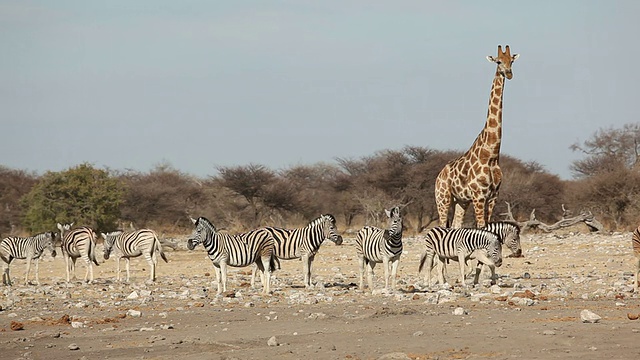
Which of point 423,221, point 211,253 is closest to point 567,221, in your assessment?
point 423,221

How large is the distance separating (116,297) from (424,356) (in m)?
8.72

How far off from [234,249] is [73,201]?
24020 millimetres

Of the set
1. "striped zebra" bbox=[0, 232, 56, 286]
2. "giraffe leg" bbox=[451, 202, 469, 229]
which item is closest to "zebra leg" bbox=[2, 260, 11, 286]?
"striped zebra" bbox=[0, 232, 56, 286]

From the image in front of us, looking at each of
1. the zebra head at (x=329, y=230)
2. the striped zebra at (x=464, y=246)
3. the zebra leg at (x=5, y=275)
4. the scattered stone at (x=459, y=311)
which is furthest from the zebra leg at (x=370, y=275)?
the zebra leg at (x=5, y=275)

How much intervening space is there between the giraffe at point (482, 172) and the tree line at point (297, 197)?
59.4 feet

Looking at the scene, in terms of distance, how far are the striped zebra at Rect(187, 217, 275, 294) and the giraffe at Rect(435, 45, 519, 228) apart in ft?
13.6

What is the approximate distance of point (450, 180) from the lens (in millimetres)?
19344

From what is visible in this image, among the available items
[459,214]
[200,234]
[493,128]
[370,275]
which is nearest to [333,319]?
[370,275]

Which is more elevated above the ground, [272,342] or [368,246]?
[368,246]

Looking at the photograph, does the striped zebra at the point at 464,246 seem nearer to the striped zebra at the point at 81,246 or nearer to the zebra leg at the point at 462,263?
the zebra leg at the point at 462,263

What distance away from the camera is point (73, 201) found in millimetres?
39188

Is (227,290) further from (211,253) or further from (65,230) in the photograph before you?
(65,230)

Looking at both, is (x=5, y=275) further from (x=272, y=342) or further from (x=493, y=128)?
(x=272, y=342)

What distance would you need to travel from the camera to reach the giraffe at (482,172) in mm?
18469
